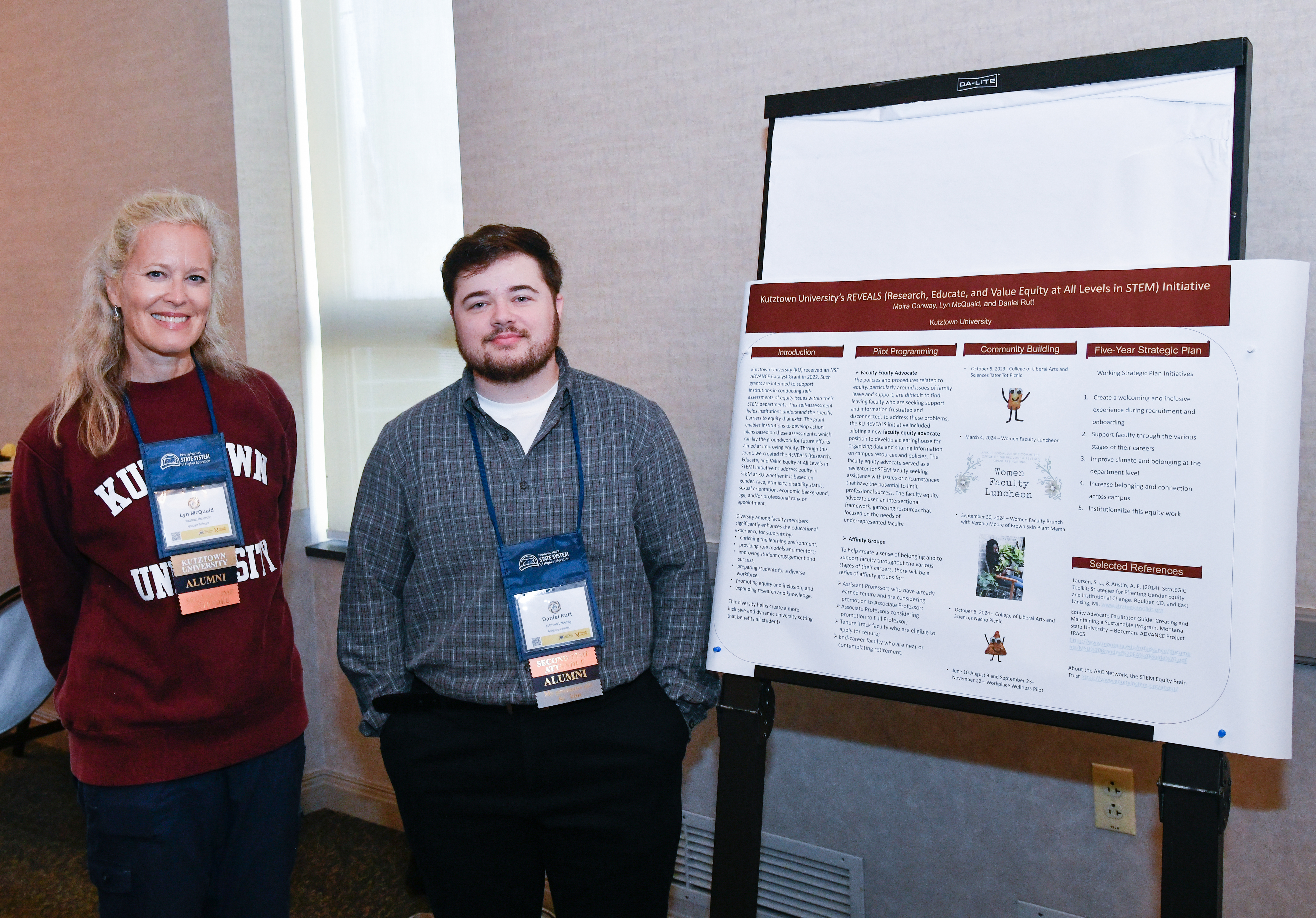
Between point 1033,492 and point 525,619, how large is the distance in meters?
0.78

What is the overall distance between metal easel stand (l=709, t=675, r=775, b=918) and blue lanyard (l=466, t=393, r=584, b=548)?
1.20ft

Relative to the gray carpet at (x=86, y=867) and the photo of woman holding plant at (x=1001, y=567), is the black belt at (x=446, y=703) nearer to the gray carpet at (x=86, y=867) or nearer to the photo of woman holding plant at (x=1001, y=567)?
the photo of woman holding plant at (x=1001, y=567)

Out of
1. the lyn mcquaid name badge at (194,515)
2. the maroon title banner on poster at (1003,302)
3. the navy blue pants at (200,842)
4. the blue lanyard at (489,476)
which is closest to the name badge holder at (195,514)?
the lyn mcquaid name badge at (194,515)

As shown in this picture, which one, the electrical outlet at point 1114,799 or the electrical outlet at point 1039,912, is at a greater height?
the electrical outlet at point 1114,799

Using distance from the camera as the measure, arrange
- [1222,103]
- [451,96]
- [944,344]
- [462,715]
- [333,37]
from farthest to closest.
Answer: [333,37], [451,96], [462,715], [944,344], [1222,103]

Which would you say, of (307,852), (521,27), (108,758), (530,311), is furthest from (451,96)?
(307,852)

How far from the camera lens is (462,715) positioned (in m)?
1.47

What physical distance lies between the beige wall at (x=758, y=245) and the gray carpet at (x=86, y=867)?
899 mm

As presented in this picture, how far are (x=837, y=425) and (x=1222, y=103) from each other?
26.5 inches

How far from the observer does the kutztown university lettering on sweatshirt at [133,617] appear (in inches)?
57.3

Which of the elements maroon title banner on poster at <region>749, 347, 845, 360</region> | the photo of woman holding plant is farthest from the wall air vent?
maroon title banner on poster at <region>749, 347, 845, 360</region>

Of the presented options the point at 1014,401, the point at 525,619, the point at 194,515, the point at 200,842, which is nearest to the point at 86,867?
the point at 200,842

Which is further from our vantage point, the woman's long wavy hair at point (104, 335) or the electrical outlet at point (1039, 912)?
the electrical outlet at point (1039, 912)

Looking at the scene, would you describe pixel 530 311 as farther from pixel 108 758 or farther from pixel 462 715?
pixel 108 758
